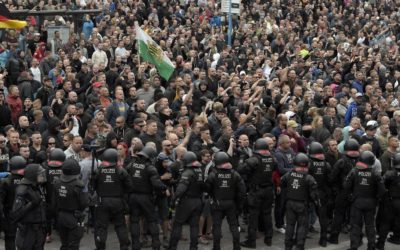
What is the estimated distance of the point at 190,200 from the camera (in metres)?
12.0

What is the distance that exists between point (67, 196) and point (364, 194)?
461 cm

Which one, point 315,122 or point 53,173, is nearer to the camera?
point 53,173

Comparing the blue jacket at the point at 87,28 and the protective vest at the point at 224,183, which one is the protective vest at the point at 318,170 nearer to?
the protective vest at the point at 224,183

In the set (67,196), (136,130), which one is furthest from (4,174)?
(136,130)

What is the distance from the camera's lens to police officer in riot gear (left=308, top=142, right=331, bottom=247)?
12.6m

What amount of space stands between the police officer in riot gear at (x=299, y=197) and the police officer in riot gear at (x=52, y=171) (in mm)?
3569

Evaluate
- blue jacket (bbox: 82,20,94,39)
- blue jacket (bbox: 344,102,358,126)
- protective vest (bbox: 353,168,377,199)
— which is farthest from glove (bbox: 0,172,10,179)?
blue jacket (bbox: 82,20,94,39)

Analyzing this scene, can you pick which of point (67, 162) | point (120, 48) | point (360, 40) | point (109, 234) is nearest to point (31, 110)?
point (109, 234)

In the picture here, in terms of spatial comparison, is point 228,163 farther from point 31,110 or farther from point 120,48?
point 120,48

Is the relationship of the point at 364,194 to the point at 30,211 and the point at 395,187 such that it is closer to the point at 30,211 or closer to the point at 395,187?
the point at 395,187

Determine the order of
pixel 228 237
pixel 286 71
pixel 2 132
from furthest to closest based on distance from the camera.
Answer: pixel 286 71 < pixel 2 132 < pixel 228 237

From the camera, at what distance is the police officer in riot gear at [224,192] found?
12023 mm

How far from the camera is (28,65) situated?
62.1 ft

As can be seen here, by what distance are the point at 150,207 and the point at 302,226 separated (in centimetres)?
240
